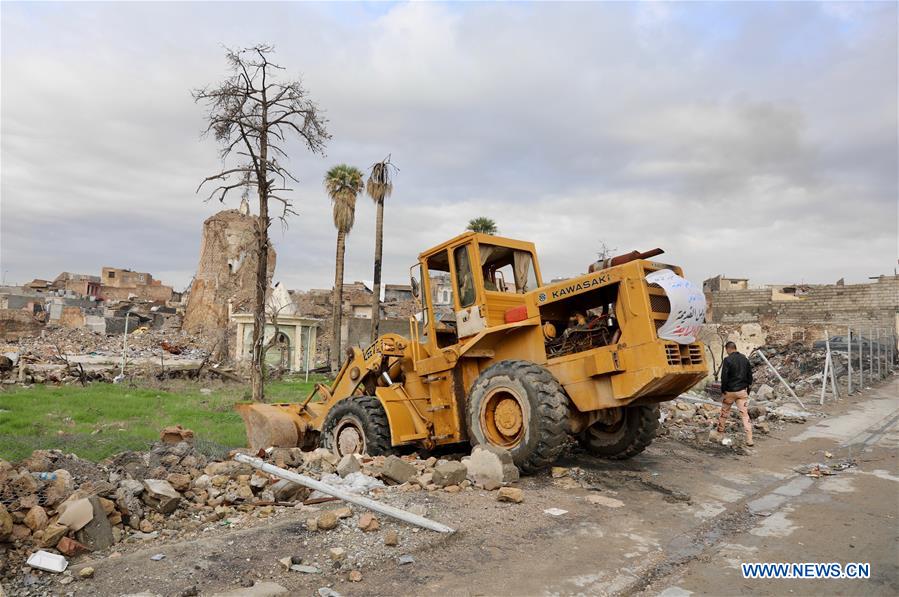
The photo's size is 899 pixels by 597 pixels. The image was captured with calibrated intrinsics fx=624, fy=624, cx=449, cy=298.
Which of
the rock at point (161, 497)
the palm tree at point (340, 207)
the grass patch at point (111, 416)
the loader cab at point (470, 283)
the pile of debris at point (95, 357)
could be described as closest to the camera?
the rock at point (161, 497)

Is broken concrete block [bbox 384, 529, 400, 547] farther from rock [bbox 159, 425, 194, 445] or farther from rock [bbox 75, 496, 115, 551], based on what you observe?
rock [bbox 159, 425, 194, 445]

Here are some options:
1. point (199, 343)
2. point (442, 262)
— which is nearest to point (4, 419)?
point (442, 262)

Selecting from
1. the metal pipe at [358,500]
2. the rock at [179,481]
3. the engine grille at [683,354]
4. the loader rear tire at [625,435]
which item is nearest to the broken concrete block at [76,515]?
the rock at [179,481]

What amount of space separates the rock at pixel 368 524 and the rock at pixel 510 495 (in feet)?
4.48

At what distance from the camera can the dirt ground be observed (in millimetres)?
4199

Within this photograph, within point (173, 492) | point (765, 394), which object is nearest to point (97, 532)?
point (173, 492)

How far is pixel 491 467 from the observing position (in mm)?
6555

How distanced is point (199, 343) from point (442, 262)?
121 feet

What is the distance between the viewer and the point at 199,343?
136 ft

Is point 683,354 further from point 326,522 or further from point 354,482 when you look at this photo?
point 326,522

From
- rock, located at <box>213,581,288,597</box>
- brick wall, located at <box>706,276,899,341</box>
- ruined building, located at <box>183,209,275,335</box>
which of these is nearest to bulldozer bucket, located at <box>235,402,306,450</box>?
rock, located at <box>213,581,288,597</box>

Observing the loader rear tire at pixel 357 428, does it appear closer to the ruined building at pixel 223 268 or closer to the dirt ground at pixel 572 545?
the dirt ground at pixel 572 545

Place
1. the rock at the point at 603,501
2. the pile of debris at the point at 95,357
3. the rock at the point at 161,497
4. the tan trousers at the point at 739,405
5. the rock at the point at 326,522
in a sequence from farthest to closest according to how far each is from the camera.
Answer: the pile of debris at the point at 95,357
the tan trousers at the point at 739,405
the rock at the point at 603,501
the rock at the point at 161,497
the rock at the point at 326,522

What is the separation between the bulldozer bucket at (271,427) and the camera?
9320mm
